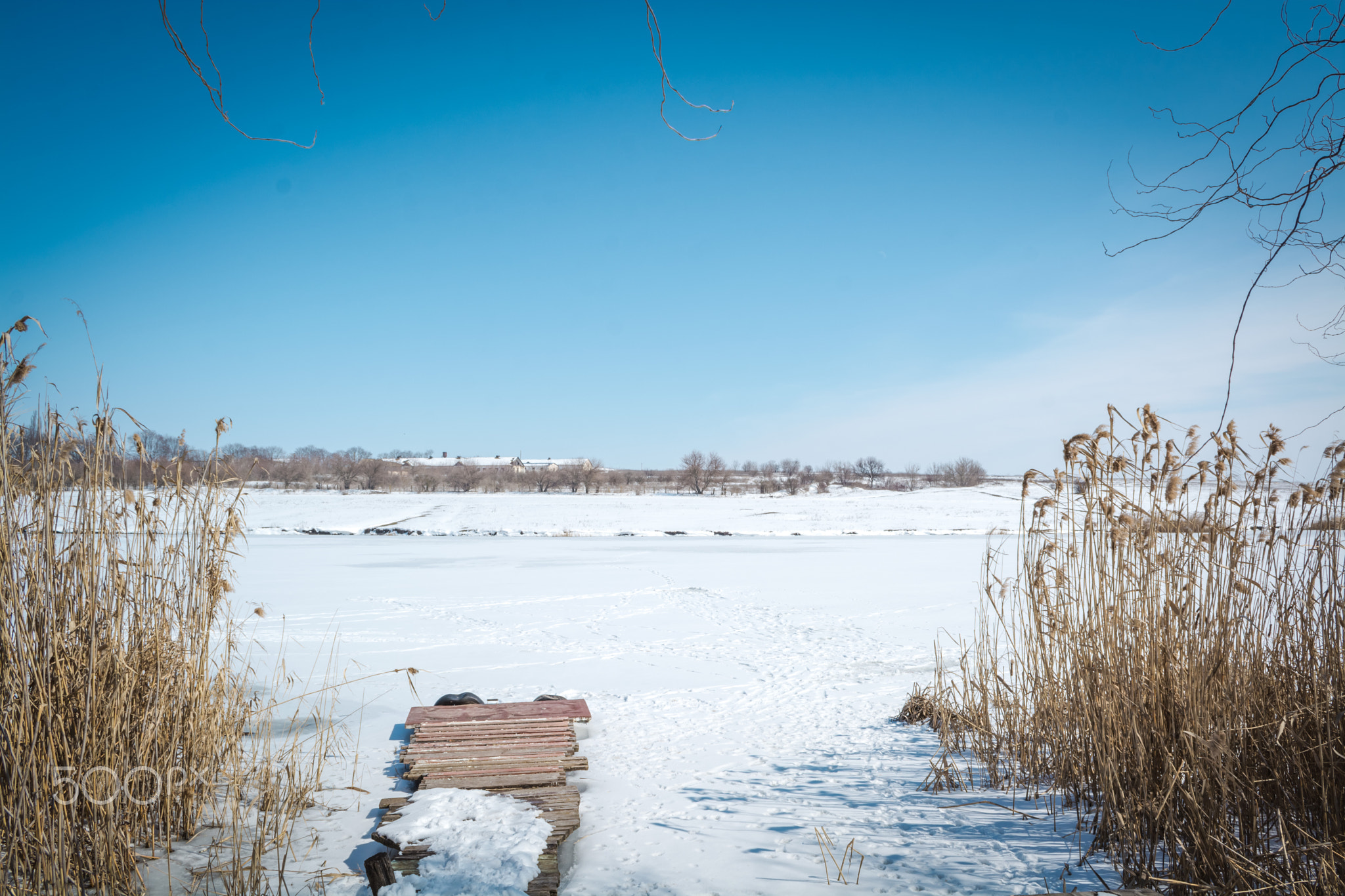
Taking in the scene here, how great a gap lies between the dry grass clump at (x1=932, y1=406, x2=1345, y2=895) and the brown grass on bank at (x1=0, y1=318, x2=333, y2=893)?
336cm

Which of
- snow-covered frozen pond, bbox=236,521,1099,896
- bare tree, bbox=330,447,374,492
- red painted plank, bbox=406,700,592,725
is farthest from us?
bare tree, bbox=330,447,374,492

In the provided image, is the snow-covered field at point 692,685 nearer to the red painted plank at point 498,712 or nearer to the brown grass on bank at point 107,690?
the red painted plank at point 498,712

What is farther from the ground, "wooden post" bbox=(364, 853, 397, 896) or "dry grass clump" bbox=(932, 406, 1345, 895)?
"dry grass clump" bbox=(932, 406, 1345, 895)

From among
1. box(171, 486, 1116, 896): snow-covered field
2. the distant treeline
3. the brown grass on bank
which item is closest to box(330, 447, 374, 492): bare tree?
the distant treeline

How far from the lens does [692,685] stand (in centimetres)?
673

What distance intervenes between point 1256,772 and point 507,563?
14782 mm

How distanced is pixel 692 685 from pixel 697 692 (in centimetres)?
26

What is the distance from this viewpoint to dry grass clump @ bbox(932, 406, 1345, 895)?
2568 mm

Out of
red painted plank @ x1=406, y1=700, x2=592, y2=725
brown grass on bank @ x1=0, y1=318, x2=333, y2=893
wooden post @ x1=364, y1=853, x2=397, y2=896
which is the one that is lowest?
red painted plank @ x1=406, y1=700, x2=592, y2=725

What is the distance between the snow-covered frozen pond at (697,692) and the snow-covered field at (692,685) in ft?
0.07

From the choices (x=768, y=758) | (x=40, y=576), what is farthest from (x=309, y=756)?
(x=768, y=758)

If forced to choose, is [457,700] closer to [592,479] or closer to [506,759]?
[506,759]

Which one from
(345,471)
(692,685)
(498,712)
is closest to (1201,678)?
(498,712)

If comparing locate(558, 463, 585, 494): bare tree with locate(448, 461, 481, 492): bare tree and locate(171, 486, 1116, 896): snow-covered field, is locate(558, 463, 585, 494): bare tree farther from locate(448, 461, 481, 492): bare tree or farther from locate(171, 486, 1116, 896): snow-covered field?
locate(171, 486, 1116, 896): snow-covered field
